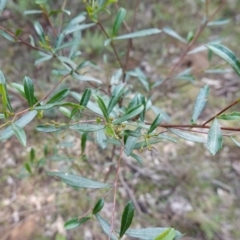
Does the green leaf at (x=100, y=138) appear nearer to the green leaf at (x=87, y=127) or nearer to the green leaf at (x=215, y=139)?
the green leaf at (x=87, y=127)

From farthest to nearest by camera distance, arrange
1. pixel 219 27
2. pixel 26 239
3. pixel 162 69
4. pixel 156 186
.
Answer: pixel 219 27
pixel 162 69
pixel 156 186
pixel 26 239

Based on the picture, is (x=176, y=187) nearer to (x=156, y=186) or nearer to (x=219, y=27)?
(x=156, y=186)

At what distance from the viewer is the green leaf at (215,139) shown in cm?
66

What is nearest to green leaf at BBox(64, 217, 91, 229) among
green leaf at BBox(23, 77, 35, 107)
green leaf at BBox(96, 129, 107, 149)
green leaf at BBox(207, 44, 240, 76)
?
green leaf at BBox(96, 129, 107, 149)

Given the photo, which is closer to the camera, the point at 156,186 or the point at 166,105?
the point at 156,186

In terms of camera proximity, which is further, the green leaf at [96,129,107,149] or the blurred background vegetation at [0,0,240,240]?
the blurred background vegetation at [0,0,240,240]

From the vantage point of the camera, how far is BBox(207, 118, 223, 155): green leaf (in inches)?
25.9

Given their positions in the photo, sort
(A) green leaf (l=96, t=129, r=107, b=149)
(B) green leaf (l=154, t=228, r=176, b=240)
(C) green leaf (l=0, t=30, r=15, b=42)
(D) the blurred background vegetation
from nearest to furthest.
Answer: (B) green leaf (l=154, t=228, r=176, b=240), (A) green leaf (l=96, t=129, r=107, b=149), (C) green leaf (l=0, t=30, r=15, b=42), (D) the blurred background vegetation

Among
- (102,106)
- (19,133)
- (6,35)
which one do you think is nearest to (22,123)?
(19,133)

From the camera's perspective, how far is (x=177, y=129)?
812 millimetres

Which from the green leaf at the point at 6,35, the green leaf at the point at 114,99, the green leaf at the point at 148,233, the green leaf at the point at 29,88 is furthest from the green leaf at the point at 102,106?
the green leaf at the point at 6,35

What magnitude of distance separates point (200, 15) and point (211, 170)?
1.40 m

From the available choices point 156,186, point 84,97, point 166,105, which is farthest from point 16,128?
point 166,105

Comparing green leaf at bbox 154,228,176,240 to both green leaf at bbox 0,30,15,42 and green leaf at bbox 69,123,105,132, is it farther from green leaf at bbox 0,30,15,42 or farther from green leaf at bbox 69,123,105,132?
green leaf at bbox 0,30,15,42
